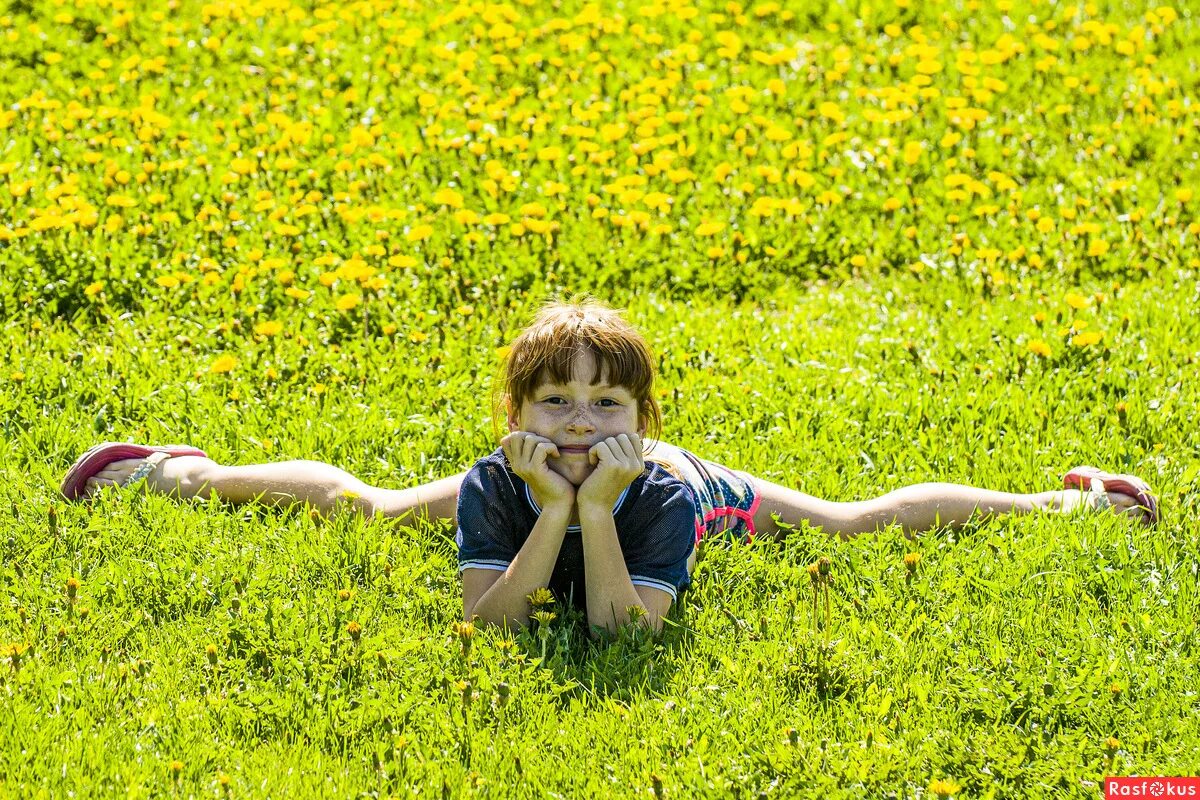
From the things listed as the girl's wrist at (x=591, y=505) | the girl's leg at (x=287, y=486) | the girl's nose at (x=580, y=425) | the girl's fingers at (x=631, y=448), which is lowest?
the girl's leg at (x=287, y=486)

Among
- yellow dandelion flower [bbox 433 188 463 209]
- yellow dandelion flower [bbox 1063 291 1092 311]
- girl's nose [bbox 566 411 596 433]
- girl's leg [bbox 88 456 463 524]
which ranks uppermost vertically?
girl's nose [bbox 566 411 596 433]

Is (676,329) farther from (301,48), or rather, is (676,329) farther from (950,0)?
(950,0)

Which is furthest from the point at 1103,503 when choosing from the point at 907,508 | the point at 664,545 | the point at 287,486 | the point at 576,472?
the point at 287,486

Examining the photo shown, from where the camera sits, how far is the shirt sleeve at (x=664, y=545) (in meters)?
3.23

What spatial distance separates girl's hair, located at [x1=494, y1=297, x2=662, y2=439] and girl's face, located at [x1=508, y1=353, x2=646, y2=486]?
16 mm

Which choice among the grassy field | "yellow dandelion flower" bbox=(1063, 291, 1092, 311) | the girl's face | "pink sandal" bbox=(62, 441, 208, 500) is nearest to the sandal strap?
"pink sandal" bbox=(62, 441, 208, 500)

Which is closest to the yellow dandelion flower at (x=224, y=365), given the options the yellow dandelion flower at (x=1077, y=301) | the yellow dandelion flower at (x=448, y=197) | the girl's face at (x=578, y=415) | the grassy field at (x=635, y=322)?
the grassy field at (x=635, y=322)

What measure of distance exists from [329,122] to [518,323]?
1856 mm

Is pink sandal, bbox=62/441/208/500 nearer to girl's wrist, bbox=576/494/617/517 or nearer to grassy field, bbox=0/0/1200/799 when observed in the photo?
grassy field, bbox=0/0/1200/799

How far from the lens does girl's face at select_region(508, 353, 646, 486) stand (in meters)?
3.18

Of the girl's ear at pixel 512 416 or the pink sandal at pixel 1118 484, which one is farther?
the pink sandal at pixel 1118 484

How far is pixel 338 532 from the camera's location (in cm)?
361

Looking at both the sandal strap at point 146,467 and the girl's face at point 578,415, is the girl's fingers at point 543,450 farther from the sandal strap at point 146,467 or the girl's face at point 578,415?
the sandal strap at point 146,467

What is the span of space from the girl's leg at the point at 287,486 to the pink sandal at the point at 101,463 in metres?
0.02
